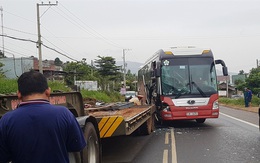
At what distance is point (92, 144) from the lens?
19.9 ft

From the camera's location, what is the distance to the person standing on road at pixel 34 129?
268 cm

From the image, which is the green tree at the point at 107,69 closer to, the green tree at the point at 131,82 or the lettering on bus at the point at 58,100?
the green tree at the point at 131,82

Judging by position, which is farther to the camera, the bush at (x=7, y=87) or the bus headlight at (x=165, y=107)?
the bush at (x=7, y=87)

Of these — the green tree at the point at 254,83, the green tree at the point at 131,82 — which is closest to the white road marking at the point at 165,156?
the green tree at the point at 254,83

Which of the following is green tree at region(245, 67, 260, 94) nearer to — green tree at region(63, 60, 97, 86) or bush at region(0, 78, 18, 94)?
green tree at region(63, 60, 97, 86)

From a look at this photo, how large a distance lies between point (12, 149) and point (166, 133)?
33.1ft

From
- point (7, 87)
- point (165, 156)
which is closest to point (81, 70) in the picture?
point (7, 87)

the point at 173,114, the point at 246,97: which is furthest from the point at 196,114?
the point at 246,97

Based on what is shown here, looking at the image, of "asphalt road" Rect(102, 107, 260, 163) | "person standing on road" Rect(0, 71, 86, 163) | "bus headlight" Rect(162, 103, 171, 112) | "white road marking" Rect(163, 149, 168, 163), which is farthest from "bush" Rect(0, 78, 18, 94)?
"person standing on road" Rect(0, 71, 86, 163)

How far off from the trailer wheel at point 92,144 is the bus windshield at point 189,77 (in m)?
7.88

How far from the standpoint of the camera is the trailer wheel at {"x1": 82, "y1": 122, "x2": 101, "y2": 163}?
5781mm

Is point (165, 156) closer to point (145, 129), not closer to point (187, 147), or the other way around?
point (187, 147)

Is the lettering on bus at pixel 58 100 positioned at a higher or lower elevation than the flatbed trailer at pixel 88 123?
higher

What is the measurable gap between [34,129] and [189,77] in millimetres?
11674
